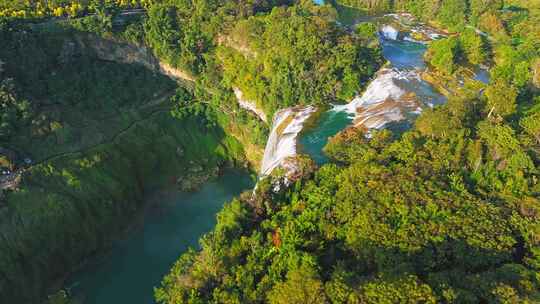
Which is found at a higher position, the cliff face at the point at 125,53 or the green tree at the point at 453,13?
the cliff face at the point at 125,53

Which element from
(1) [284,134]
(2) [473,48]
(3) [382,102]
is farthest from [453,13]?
(1) [284,134]

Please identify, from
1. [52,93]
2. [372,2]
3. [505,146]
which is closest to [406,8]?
[372,2]

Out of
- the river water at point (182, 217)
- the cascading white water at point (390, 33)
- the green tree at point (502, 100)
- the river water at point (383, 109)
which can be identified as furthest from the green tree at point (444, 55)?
the green tree at point (502, 100)

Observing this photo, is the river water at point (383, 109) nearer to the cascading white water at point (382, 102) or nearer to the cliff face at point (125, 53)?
the cascading white water at point (382, 102)

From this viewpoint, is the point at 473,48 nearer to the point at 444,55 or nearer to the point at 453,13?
the point at 444,55

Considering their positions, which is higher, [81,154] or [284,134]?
[284,134]

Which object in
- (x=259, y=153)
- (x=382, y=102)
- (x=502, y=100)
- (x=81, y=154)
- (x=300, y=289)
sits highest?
(x=502, y=100)
